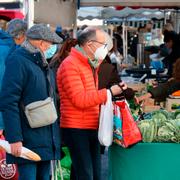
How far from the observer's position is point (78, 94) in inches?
143

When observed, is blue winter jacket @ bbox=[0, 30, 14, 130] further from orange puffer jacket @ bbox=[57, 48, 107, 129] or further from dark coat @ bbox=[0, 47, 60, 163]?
dark coat @ bbox=[0, 47, 60, 163]

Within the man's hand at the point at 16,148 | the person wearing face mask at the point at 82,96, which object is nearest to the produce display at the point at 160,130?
the person wearing face mask at the point at 82,96

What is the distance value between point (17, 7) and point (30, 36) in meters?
3.87

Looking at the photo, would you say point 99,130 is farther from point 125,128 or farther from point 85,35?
point 85,35

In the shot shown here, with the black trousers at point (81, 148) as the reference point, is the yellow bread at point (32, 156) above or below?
above

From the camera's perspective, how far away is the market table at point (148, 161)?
153 inches

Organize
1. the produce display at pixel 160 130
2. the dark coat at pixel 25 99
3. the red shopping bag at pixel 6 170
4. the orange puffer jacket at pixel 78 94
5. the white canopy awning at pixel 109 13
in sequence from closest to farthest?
the dark coat at pixel 25 99 < the orange puffer jacket at pixel 78 94 < the produce display at pixel 160 130 < the red shopping bag at pixel 6 170 < the white canopy awning at pixel 109 13

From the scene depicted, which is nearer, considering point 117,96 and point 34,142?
point 34,142

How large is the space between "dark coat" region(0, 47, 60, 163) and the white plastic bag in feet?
1.41

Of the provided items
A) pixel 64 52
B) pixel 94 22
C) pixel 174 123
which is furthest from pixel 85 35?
pixel 94 22

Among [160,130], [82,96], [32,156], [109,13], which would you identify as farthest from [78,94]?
[109,13]

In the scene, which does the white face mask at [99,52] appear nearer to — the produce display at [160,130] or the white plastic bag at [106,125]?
the white plastic bag at [106,125]

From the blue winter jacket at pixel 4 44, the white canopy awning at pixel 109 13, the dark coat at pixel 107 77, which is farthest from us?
the white canopy awning at pixel 109 13

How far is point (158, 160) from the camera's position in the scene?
3916 mm
